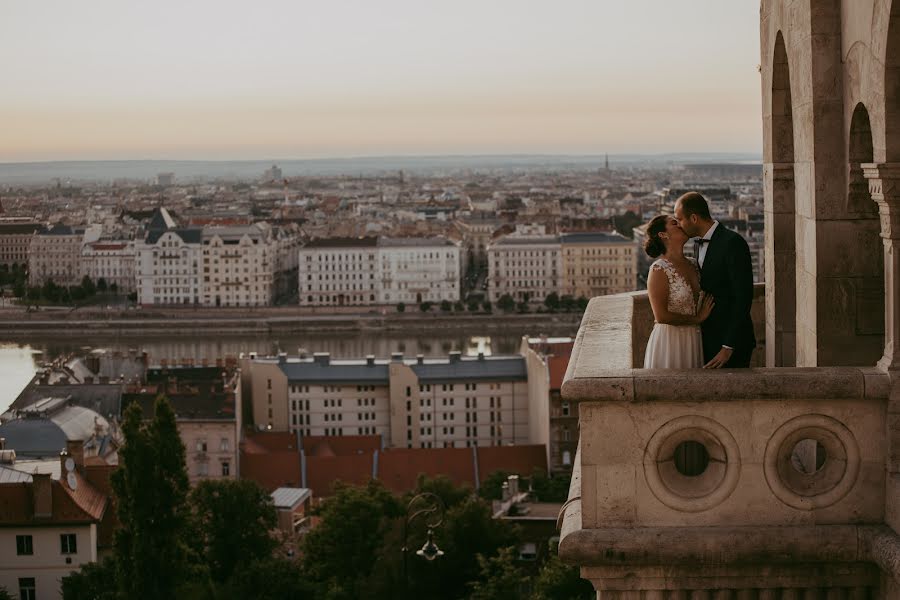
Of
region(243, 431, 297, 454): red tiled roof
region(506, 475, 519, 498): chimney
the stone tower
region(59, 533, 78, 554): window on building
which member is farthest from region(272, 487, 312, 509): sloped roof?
the stone tower

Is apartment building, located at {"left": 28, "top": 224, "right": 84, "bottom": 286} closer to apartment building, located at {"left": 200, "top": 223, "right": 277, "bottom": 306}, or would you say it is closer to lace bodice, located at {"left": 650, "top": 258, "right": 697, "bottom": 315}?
apartment building, located at {"left": 200, "top": 223, "right": 277, "bottom": 306}

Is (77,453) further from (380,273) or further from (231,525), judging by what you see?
(380,273)

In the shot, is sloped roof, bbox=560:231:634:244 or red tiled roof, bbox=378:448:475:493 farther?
sloped roof, bbox=560:231:634:244

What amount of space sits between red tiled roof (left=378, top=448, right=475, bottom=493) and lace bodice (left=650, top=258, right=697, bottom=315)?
60.3 ft

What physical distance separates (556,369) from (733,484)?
2095 cm

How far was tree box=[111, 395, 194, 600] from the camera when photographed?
39.0 ft

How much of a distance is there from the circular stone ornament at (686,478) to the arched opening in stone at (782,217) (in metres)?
1.11

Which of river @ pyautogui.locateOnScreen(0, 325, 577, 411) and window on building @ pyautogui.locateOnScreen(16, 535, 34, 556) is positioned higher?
window on building @ pyautogui.locateOnScreen(16, 535, 34, 556)

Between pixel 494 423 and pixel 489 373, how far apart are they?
0.81 m

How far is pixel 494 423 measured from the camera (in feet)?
88.5

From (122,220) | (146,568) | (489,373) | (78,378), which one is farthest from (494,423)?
(122,220)

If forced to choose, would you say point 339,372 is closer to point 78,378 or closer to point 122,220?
point 78,378

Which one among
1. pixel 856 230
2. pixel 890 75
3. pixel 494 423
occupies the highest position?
pixel 890 75

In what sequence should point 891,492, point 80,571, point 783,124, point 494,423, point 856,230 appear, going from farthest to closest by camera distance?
point 494,423
point 80,571
point 783,124
point 856,230
point 891,492
